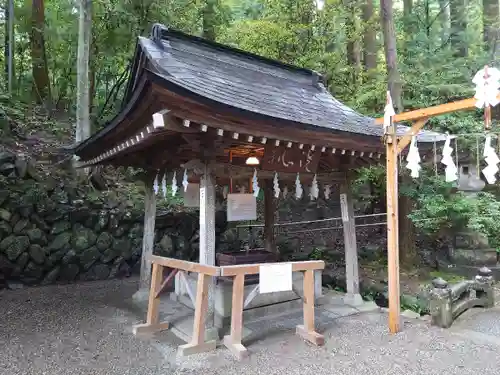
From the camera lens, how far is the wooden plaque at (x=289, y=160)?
485 cm

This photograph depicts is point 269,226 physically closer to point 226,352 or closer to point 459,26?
point 226,352

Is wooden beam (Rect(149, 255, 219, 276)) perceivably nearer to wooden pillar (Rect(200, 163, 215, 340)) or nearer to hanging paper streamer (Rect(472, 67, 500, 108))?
wooden pillar (Rect(200, 163, 215, 340))

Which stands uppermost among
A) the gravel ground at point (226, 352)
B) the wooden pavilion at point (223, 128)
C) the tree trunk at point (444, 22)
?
the tree trunk at point (444, 22)

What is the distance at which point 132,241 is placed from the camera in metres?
7.72

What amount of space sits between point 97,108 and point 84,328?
865 cm

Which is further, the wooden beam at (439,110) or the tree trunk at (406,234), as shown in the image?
the tree trunk at (406,234)

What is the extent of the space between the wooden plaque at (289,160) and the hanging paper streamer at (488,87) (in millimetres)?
1955

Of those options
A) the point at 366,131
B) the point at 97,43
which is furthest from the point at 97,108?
the point at 366,131

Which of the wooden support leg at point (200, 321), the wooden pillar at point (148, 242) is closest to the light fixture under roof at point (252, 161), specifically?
the wooden support leg at point (200, 321)

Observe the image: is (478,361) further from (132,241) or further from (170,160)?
(132,241)

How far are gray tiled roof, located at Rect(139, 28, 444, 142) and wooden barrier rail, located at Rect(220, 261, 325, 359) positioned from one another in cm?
167

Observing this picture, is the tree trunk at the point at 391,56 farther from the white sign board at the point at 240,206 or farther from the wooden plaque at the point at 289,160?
the white sign board at the point at 240,206

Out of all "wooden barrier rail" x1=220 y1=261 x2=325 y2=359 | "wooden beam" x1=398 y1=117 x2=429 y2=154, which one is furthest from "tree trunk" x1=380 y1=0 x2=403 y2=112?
"wooden barrier rail" x1=220 y1=261 x2=325 y2=359

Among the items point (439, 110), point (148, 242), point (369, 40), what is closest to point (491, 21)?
point (369, 40)
